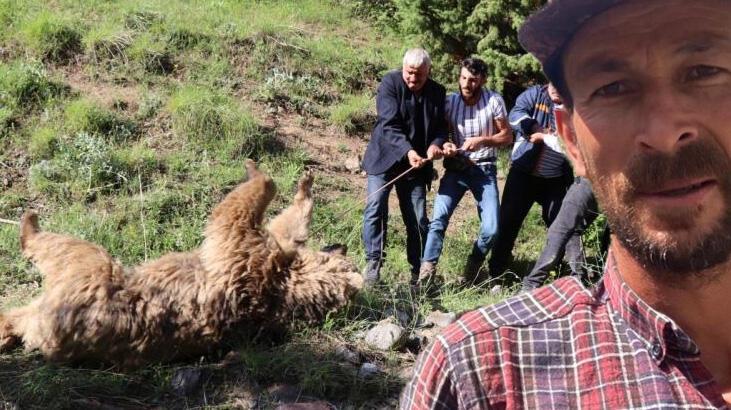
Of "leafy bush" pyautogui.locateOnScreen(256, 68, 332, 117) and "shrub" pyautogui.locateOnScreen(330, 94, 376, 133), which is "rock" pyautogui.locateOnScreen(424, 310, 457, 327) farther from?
"leafy bush" pyautogui.locateOnScreen(256, 68, 332, 117)

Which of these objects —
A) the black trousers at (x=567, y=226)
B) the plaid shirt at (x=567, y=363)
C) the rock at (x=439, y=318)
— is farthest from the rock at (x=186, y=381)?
the plaid shirt at (x=567, y=363)

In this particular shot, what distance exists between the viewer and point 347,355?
18.6ft

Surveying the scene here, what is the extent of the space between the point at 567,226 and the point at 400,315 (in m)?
1.81

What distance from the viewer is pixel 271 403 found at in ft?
16.4

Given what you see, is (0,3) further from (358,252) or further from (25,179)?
(358,252)

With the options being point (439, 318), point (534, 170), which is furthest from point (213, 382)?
point (534, 170)

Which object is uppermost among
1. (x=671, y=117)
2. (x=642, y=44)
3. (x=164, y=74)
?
(x=164, y=74)

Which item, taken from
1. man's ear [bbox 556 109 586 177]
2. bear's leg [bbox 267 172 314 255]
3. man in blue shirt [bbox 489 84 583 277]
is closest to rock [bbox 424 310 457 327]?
bear's leg [bbox 267 172 314 255]

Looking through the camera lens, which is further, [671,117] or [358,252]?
[358,252]

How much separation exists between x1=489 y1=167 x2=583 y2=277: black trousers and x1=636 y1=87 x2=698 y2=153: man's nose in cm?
563

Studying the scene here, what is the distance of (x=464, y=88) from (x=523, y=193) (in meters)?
1.22

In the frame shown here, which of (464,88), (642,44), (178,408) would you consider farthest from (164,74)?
(642,44)

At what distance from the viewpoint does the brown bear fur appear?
5.43m

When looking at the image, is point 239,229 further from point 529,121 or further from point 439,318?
point 529,121
